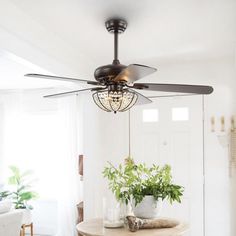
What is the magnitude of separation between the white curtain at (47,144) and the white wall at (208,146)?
0.97 metres

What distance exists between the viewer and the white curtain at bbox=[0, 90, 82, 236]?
5.59 m

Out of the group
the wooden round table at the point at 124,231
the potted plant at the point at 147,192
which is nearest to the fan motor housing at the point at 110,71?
the potted plant at the point at 147,192

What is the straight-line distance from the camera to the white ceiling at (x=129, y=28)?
2736 millimetres

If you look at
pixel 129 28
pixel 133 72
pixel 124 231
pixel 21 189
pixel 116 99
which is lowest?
pixel 21 189

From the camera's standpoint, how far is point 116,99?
104 inches

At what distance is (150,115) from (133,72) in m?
2.47

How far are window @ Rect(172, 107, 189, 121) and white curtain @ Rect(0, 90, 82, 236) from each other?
181 cm

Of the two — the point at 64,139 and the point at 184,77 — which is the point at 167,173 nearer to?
the point at 184,77

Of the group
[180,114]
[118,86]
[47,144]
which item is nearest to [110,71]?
[118,86]

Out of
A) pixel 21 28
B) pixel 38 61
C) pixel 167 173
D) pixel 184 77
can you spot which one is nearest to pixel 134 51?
pixel 184 77

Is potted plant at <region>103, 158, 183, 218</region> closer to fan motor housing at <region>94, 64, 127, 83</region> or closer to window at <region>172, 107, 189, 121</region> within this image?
fan motor housing at <region>94, 64, 127, 83</region>

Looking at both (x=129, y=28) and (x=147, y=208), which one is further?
(x=129, y=28)

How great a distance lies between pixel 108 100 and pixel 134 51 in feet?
5.03

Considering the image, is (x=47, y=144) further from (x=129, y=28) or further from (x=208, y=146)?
(x=129, y=28)
